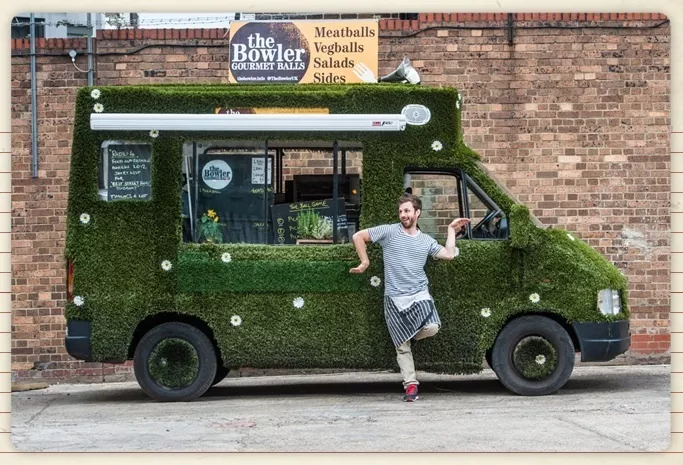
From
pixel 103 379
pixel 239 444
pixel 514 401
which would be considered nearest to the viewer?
pixel 239 444

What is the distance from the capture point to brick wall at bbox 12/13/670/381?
14.3 m

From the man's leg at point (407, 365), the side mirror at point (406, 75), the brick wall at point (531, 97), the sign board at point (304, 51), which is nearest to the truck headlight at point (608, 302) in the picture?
the man's leg at point (407, 365)

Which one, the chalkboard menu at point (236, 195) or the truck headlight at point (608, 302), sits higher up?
the chalkboard menu at point (236, 195)

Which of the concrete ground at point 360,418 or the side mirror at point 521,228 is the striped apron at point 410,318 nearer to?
the concrete ground at point 360,418

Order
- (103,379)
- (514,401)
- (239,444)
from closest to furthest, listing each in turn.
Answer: (239,444) → (514,401) → (103,379)

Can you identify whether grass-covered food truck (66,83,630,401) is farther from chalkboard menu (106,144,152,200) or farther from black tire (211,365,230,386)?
black tire (211,365,230,386)

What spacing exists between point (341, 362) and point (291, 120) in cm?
218

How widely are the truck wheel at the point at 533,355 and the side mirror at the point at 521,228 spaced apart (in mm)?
680

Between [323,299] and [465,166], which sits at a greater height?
[465,166]

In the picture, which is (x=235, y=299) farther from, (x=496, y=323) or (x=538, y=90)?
(x=538, y=90)

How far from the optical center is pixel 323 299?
36.0ft

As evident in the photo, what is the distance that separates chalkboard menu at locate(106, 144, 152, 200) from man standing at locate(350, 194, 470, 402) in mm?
1966

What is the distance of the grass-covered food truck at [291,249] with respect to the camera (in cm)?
1096

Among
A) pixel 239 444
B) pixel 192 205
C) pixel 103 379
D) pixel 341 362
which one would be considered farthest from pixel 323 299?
pixel 103 379
